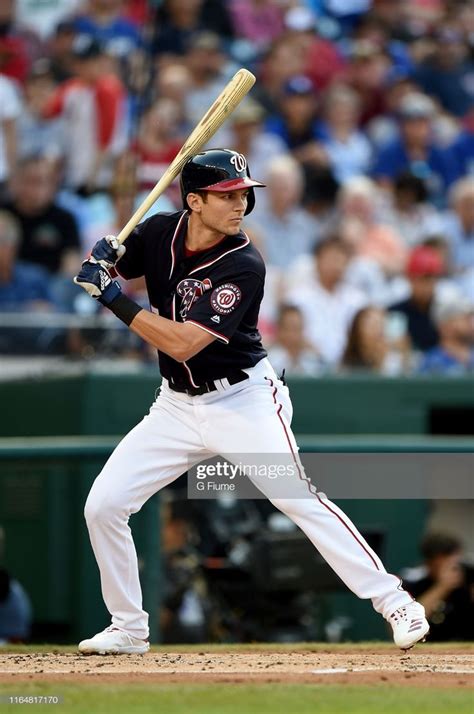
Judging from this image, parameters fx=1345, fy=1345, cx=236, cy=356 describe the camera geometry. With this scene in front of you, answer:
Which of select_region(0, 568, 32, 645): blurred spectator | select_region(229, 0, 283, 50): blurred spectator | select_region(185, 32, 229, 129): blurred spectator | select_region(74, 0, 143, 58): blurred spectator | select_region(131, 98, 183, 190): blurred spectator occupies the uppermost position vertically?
select_region(229, 0, 283, 50): blurred spectator

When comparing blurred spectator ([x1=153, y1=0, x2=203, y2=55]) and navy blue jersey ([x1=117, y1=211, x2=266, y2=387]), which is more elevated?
blurred spectator ([x1=153, y1=0, x2=203, y2=55])

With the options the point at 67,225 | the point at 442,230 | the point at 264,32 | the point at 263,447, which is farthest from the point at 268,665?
the point at 264,32

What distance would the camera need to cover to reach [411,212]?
984cm

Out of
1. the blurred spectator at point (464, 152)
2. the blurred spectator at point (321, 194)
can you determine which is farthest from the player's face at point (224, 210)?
the blurred spectator at point (464, 152)

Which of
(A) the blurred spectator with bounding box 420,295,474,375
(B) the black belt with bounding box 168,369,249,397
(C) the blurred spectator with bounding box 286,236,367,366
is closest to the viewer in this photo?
(B) the black belt with bounding box 168,369,249,397

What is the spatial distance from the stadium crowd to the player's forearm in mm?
3293

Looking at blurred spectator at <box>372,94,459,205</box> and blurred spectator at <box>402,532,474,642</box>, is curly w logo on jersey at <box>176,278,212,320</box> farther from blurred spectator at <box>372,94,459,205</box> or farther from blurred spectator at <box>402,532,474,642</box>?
blurred spectator at <box>372,94,459,205</box>

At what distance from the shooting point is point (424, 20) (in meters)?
11.7

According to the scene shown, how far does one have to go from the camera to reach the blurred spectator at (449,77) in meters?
11.1

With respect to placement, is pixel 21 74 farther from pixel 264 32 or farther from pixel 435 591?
pixel 435 591

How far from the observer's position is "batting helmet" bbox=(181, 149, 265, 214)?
4.54m

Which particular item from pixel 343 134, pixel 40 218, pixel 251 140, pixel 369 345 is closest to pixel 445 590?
pixel 369 345

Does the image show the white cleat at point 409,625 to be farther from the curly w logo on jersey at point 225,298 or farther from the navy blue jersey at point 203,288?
the curly w logo on jersey at point 225,298

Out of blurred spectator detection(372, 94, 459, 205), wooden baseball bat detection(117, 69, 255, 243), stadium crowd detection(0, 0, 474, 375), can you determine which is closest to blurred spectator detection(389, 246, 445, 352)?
stadium crowd detection(0, 0, 474, 375)
